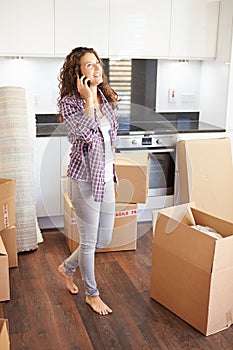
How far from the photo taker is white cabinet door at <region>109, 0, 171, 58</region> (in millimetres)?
3676

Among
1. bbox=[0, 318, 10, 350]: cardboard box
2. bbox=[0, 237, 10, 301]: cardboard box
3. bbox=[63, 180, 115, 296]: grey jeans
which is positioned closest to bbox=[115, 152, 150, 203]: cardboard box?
bbox=[63, 180, 115, 296]: grey jeans

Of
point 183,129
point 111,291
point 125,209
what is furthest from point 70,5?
point 111,291

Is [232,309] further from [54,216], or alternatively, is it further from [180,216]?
[54,216]

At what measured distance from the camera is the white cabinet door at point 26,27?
3.43 metres

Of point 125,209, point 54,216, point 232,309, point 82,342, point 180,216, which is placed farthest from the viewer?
point 54,216

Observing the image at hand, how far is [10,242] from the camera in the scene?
3.04 metres

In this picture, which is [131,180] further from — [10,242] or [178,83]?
[178,83]

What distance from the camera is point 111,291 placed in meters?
2.80

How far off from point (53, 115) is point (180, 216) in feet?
5.87

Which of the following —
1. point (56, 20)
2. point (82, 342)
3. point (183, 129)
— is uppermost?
point (56, 20)

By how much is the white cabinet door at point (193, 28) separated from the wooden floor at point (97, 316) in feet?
6.03

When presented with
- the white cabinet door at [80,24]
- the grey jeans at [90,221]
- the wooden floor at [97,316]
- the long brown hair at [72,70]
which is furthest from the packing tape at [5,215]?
the white cabinet door at [80,24]

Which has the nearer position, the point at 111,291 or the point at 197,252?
the point at 197,252

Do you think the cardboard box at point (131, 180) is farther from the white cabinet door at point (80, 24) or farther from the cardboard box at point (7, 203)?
the white cabinet door at point (80, 24)
